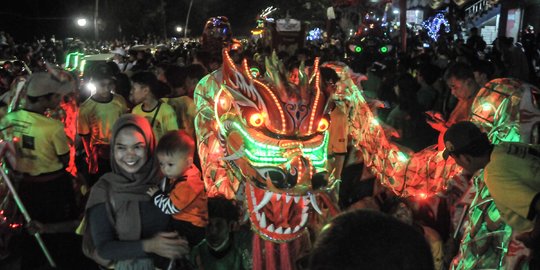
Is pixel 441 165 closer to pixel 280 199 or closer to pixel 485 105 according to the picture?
pixel 485 105

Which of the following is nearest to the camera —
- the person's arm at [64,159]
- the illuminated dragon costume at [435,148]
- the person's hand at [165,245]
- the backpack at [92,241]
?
the person's hand at [165,245]

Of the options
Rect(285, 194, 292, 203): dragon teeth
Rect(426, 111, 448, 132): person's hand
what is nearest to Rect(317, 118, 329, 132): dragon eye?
Rect(285, 194, 292, 203): dragon teeth

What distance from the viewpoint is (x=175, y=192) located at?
310cm

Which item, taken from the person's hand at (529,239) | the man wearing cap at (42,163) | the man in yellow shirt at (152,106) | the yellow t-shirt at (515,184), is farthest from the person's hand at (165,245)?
the man in yellow shirt at (152,106)

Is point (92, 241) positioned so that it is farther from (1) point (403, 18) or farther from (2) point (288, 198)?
(1) point (403, 18)

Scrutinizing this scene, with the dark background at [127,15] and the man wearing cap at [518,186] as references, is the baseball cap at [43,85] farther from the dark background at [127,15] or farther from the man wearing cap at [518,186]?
the dark background at [127,15]

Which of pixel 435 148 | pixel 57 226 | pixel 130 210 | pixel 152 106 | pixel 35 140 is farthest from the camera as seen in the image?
pixel 152 106

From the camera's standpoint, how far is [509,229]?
2801mm

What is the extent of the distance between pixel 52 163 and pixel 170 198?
2.05 m

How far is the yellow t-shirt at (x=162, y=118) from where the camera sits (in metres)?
5.56

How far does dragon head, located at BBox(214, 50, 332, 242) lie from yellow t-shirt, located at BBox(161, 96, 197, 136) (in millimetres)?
2319

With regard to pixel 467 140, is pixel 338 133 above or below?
below

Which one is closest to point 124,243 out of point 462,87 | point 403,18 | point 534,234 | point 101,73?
point 534,234

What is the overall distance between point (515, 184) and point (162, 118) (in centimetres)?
367
